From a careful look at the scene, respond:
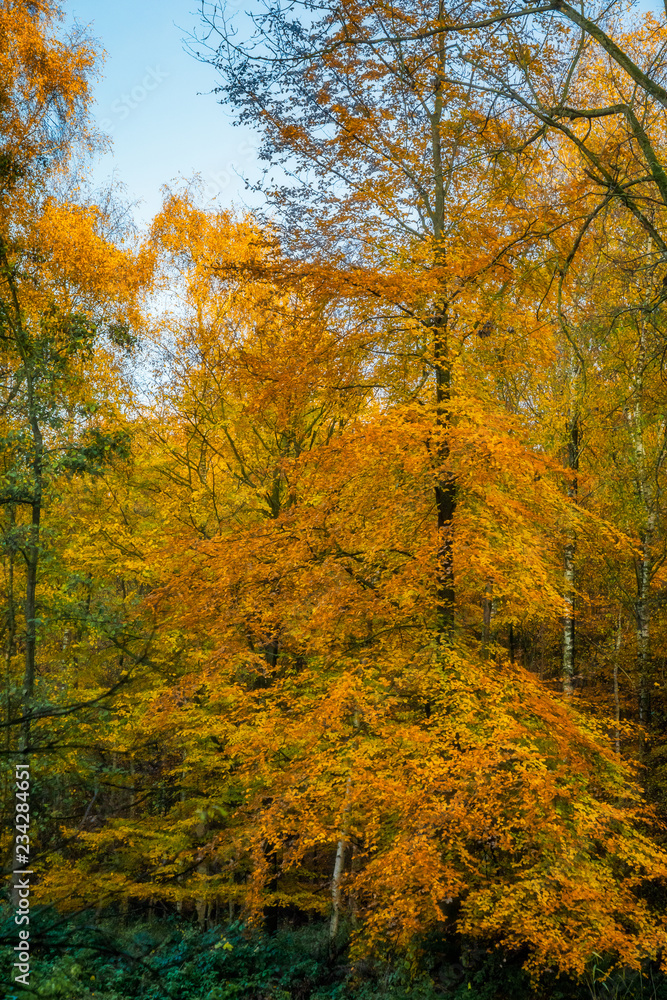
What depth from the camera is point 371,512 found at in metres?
6.94

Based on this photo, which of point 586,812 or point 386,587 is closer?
point 586,812

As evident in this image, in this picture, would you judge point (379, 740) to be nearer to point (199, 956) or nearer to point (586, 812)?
point (586, 812)

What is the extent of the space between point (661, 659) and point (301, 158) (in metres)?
11.0

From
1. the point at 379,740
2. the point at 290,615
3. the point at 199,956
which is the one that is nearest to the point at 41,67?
the point at 290,615

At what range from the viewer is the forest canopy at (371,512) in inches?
205

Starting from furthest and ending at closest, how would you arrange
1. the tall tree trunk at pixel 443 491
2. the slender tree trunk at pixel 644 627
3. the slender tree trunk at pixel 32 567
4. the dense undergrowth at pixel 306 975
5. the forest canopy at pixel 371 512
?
the slender tree trunk at pixel 644 627 < the slender tree trunk at pixel 32 567 < the dense undergrowth at pixel 306 975 < the tall tree trunk at pixel 443 491 < the forest canopy at pixel 371 512

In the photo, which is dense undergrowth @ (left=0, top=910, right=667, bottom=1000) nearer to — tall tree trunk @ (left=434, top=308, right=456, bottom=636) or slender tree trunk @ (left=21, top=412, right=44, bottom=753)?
slender tree trunk @ (left=21, top=412, right=44, bottom=753)

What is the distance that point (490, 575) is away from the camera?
5.87 meters

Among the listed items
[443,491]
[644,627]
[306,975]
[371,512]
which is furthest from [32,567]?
[644,627]

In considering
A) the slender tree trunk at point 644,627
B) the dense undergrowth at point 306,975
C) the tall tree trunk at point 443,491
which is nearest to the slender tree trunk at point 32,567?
the dense undergrowth at point 306,975

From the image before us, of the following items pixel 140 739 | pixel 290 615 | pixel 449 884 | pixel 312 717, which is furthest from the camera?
pixel 140 739

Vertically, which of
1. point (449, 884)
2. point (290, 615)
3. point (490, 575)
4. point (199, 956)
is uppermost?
point (490, 575)

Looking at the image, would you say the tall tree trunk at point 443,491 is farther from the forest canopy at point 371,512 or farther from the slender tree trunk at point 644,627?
the slender tree trunk at point 644,627

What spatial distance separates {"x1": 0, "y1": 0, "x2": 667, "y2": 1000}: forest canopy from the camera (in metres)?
5.21
